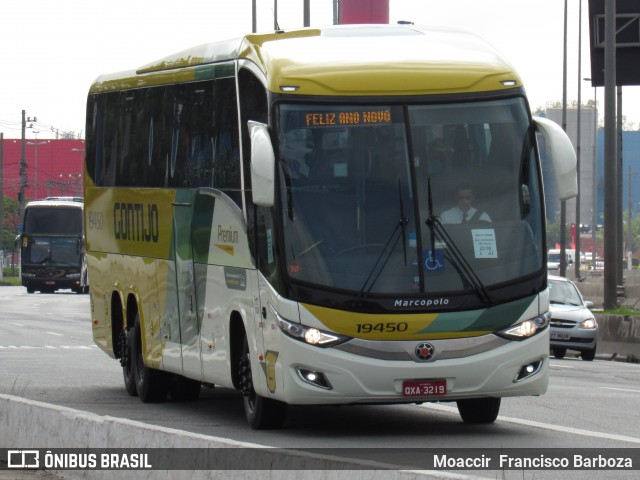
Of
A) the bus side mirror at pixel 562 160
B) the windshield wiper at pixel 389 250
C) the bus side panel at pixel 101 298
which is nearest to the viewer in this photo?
the windshield wiper at pixel 389 250

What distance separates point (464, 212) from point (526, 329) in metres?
1.06

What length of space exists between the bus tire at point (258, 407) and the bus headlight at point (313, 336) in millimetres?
1200

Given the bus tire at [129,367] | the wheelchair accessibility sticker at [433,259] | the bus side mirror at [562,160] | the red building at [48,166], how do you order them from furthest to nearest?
the red building at [48,166]
the bus tire at [129,367]
the bus side mirror at [562,160]
the wheelchair accessibility sticker at [433,259]

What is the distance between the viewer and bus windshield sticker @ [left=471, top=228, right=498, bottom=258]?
12516 millimetres

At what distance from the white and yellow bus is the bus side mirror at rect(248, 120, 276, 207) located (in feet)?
0.04

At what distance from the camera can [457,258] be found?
1247cm

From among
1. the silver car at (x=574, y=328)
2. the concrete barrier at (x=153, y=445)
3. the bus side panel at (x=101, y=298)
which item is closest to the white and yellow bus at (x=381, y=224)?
the concrete barrier at (x=153, y=445)

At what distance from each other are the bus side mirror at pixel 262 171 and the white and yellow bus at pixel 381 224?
0.01 m

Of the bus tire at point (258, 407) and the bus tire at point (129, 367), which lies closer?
the bus tire at point (258, 407)

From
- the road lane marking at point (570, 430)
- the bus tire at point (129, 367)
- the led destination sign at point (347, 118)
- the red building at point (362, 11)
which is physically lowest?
the bus tire at point (129, 367)

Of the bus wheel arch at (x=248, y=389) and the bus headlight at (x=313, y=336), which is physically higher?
the bus headlight at (x=313, y=336)

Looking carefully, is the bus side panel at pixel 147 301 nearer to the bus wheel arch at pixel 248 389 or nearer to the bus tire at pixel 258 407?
the bus wheel arch at pixel 248 389

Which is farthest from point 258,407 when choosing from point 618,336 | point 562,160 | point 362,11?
point 362,11

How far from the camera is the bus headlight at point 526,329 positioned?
41.0 ft
